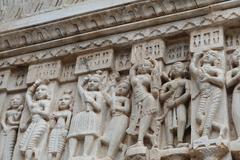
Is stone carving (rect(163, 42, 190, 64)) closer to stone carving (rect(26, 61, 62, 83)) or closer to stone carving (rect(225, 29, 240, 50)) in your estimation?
stone carving (rect(225, 29, 240, 50))

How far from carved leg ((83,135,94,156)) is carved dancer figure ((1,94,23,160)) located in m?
1.05

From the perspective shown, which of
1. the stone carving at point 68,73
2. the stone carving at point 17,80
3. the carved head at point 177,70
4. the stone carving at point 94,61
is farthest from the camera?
the stone carving at point 17,80

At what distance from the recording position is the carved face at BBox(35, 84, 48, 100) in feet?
20.0

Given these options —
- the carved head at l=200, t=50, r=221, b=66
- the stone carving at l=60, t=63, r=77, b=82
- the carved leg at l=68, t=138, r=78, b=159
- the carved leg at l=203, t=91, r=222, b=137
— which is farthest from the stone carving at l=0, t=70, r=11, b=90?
the carved leg at l=203, t=91, r=222, b=137

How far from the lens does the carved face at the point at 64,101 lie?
19.5ft

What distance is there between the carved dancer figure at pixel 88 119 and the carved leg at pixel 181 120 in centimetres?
89

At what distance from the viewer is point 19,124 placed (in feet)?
20.1

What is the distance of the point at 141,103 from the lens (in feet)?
17.9

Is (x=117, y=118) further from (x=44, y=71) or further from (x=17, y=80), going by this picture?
(x=17, y=80)

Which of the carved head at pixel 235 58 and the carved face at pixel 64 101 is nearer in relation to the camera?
the carved head at pixel 235 58

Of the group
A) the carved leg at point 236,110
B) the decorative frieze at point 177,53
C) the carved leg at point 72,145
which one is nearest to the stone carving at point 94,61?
the decorative frieze at point 177,53

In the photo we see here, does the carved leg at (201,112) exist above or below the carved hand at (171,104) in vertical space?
below

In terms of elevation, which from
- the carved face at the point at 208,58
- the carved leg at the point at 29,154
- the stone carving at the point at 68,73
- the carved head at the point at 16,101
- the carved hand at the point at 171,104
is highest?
the stone carving at the point at 68,73

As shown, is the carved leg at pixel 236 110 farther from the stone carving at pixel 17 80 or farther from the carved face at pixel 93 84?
the stone carving at pixel 17 80
